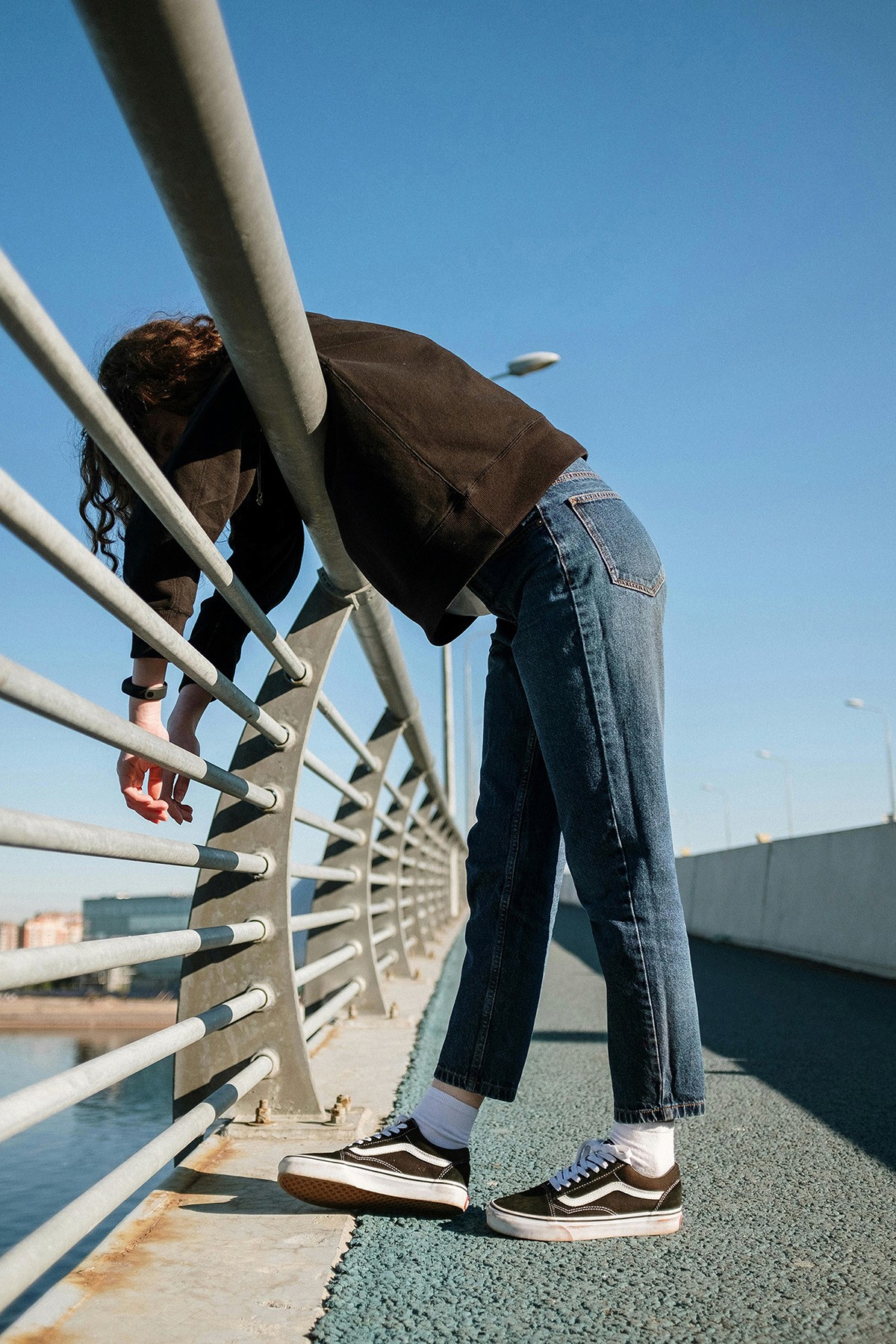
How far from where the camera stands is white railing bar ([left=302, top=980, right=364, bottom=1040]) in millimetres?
2582

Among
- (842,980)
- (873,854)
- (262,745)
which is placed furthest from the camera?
(873,854)

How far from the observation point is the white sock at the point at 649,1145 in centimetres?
169

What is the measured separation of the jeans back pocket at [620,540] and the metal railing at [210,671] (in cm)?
49

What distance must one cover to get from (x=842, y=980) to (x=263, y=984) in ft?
17.7

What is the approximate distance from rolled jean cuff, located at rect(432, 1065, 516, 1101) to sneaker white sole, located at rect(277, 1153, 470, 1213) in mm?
159

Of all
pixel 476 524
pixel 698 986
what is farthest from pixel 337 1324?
pixel 698 986

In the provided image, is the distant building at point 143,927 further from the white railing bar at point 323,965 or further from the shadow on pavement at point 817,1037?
the shadow on pavement at point 817,1037

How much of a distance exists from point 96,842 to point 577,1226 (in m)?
1.06

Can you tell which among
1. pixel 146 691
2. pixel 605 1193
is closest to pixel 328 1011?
pixel 605 1193

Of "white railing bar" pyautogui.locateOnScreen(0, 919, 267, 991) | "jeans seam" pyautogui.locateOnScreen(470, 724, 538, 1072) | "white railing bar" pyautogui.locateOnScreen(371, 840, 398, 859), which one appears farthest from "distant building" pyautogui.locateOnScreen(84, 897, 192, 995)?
"white railing bar" pyautogui.locateOnScreen(371, 840, 398, 859)

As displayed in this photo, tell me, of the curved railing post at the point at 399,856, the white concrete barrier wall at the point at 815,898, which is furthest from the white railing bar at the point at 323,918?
the white concrete barrier wall at the point at 815,898

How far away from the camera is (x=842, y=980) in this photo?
6.50m

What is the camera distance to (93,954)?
1.13 meters

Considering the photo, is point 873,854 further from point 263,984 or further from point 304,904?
point 263,984
